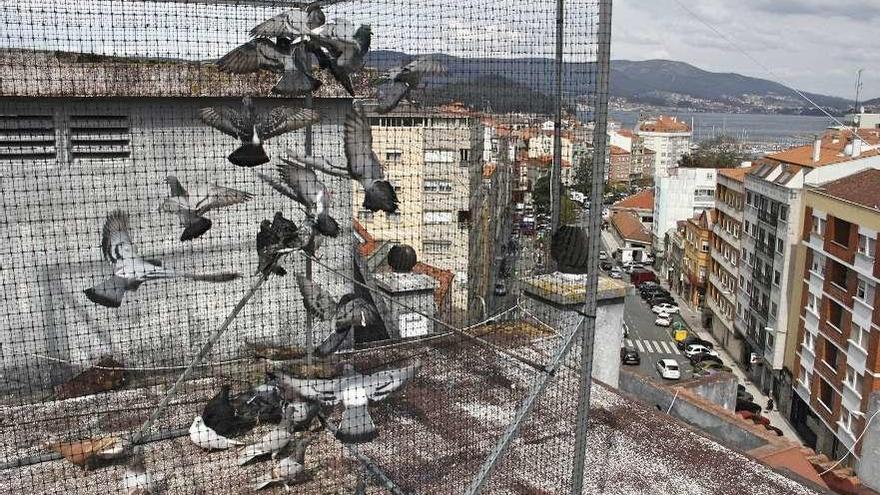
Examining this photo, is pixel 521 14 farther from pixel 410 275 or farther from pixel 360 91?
pixel 410 275

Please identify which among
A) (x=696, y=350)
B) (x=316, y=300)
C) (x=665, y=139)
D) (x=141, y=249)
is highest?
(x=141, y=249)

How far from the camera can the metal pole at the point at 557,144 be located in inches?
82.4

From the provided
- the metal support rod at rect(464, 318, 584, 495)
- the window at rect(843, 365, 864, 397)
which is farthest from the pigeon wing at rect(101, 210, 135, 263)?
the window at rect(843, 365, 864, 397)

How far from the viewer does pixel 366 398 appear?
2299mm

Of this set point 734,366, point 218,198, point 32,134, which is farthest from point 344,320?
point 734,366

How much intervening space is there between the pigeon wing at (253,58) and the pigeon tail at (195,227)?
0.46 meters

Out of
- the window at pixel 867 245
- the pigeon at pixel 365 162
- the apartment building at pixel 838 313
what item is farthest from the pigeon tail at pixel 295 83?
the window at pixel 867 245

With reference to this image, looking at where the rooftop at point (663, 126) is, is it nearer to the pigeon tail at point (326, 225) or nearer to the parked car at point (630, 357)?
the parked car at point (630, 357)

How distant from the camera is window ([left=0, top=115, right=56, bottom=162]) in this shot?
275cm

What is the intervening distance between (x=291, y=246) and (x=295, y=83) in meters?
0.50

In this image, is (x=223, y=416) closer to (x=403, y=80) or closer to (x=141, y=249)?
(x=141, y=249)

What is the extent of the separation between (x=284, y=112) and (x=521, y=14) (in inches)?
29.5

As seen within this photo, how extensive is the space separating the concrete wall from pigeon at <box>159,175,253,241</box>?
15.1 inches

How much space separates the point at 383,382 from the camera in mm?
2334
